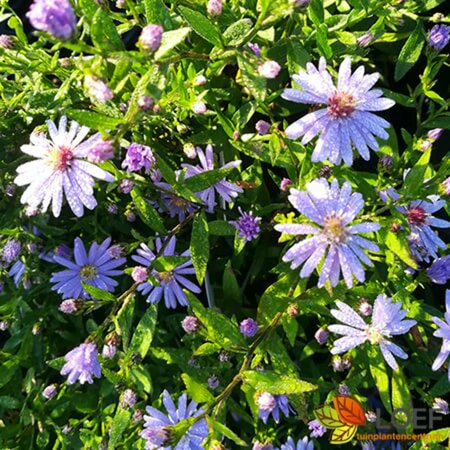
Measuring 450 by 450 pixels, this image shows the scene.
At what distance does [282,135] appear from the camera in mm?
1562

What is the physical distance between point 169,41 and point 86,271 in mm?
922

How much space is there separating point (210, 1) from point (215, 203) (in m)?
0.58

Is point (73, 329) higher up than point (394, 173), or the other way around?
point (394, 173)

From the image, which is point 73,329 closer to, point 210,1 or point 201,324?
point 201,324

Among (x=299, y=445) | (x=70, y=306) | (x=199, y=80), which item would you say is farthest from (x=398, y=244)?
(x=70, y=306)

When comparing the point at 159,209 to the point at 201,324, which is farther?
the point at 159,209

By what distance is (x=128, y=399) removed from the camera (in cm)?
157

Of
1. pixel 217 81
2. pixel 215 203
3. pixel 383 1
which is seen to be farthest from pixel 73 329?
pixel 383 1

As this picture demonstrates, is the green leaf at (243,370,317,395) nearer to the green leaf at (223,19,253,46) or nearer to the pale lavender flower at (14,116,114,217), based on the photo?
the pale lavender flower at (14,116,114,217)

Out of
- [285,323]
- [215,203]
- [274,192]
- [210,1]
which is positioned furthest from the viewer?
[274,192]

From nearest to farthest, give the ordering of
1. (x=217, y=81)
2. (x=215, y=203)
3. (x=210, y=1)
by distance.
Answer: (x=210, y=1), (x=215, y=203), (x=217, y=81)

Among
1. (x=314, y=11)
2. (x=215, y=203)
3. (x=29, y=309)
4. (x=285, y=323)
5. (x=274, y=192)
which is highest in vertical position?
(x=314, y=11)

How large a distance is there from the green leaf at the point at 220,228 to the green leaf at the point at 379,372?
527 millimetres

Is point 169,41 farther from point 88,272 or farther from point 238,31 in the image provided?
point 88,272
